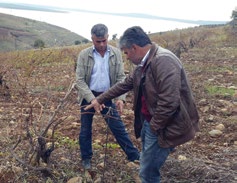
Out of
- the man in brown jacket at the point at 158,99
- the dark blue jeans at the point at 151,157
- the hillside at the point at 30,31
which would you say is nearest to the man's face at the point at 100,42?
the man in brown jacket at the point at 158,99

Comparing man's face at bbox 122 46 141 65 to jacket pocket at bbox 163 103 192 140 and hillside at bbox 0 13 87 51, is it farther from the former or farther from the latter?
hillside at bbox 0 13 87 51

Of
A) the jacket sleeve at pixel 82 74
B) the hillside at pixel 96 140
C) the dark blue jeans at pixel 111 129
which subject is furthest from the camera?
the dark blue jeans at pixel 111 129

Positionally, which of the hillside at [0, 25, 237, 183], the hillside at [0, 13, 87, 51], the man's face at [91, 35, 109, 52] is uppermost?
the man's face at [91, 35, 109, 52]

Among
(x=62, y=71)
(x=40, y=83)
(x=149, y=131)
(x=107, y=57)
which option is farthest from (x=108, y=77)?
(x=62, y=71)

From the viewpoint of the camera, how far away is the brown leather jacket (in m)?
2.56

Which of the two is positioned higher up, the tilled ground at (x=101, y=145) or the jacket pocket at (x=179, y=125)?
the jacket pocket at (x=179, y=125)

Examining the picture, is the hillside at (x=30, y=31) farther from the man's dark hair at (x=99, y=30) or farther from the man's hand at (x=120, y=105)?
the man's dark hair at (x=99, y=30)

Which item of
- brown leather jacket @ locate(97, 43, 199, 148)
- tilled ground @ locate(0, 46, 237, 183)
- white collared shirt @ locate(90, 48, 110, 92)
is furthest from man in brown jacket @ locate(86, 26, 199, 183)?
white collared shirt @ locate(90, 48, 110, 92)

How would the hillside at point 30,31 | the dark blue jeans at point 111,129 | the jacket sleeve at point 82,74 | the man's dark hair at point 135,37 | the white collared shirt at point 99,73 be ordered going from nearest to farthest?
the man's dark hair at point 135,37
the jacket sleeve at point 82,74
the white collared shirt at point 99,73
the dark blue jeans at point 111,129
the hillside at point 30,31

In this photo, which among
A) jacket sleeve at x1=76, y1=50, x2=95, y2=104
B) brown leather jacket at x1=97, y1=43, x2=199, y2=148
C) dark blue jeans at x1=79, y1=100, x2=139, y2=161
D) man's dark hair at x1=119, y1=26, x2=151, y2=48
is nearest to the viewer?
brown leather jacket at x1=97, y1=43, x2=199, y2=148

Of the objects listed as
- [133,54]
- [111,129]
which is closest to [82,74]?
[111,129]

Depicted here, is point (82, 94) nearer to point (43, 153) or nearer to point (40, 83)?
point (43, 153)

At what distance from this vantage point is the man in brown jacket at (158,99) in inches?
101

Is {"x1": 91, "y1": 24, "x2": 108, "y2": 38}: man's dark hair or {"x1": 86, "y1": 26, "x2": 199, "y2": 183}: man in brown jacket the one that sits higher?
{"x1": 91, "y1": 24, "x2": 108, "y2": 38}: man's dark hair
